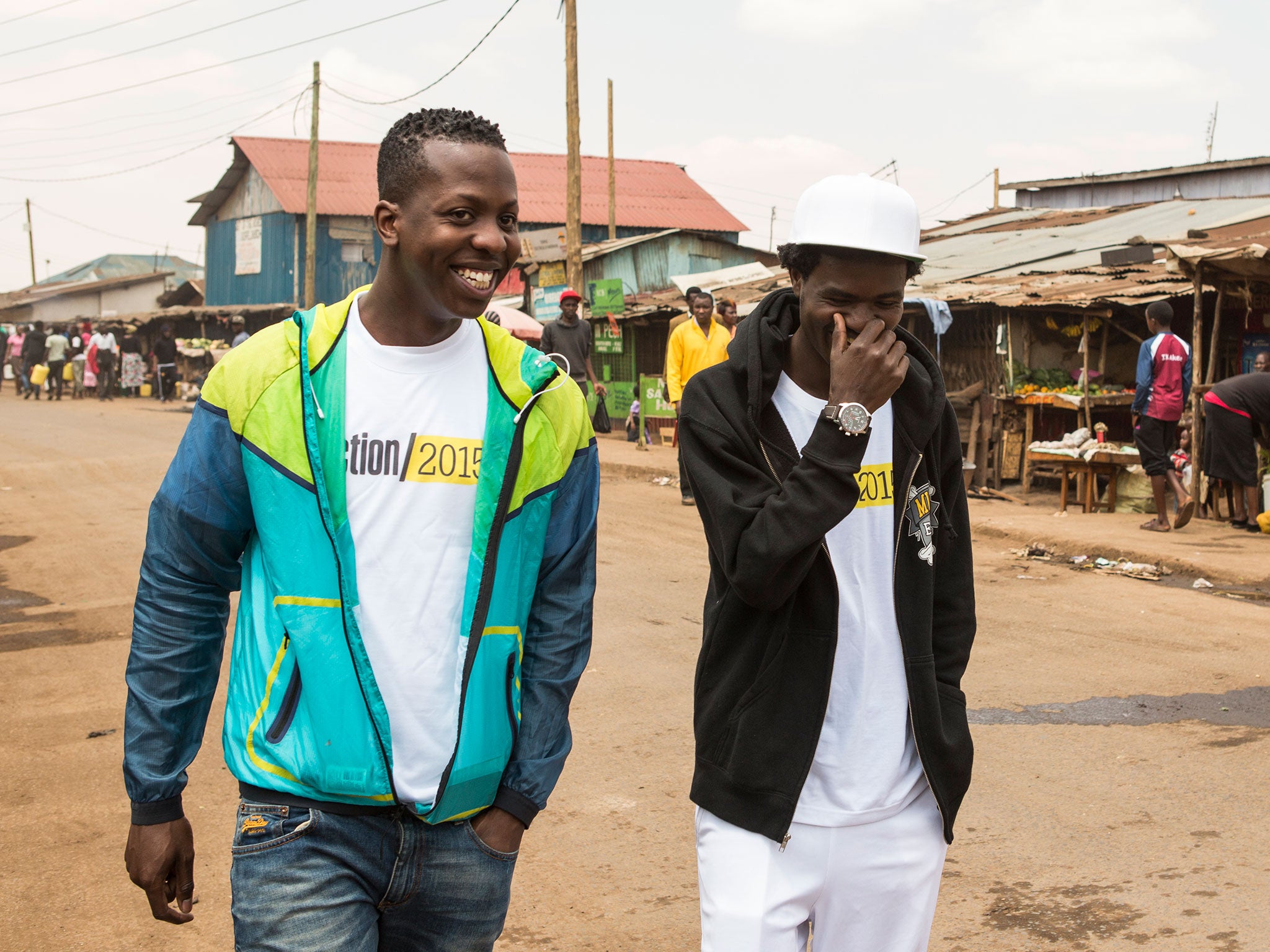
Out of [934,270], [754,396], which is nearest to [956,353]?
[934,270]

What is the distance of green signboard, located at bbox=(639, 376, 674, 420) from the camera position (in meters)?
23.3

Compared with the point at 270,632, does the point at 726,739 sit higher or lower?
lower

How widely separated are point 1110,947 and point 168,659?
2.80m

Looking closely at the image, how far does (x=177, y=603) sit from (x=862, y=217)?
4.38 ft

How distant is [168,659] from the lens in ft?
6.92

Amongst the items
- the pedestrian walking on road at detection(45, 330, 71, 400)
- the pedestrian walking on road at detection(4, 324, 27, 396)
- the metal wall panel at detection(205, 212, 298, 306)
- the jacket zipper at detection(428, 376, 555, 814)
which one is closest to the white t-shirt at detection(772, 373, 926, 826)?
the jacket zipper at detection(428, 376, 555, 814)

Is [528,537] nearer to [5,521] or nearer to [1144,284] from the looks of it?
[5,521]

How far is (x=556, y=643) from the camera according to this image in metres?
2.27

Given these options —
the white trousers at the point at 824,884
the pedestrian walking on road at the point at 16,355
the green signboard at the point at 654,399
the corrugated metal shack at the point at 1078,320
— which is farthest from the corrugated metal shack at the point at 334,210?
the white trousers at the point at 824,884

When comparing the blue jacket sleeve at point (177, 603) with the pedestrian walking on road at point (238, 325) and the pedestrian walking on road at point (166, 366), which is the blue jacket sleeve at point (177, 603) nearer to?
the pedestrian walking on road at point (166, 366)

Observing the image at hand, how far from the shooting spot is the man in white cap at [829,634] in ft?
7.11

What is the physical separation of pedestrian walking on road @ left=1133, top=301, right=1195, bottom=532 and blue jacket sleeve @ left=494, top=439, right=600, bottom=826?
10076 millimetres

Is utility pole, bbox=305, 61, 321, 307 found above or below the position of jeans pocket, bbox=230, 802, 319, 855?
above

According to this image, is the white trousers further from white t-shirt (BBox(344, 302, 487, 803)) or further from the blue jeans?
white t-shirt (BBox(344, 302, 487, 803))
